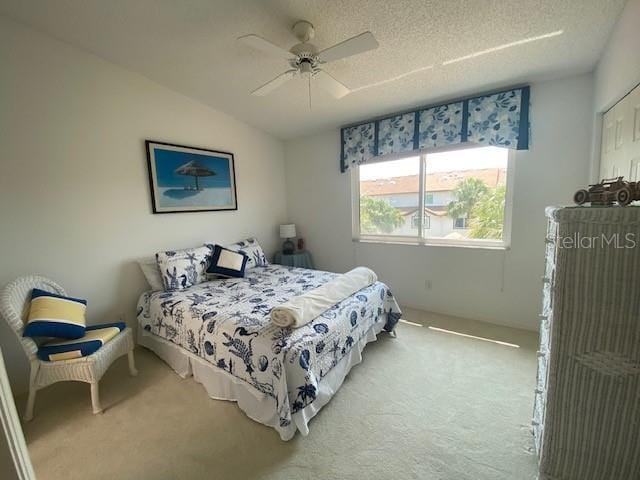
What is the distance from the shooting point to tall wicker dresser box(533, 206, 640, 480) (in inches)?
40.6

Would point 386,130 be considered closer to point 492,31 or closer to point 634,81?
point 492,31

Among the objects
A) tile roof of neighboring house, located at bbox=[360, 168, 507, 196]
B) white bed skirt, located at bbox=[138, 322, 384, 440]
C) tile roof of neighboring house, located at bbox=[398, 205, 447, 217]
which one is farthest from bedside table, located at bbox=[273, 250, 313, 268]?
white bed skirt, located at bbox=[138, 322, 384, 440]

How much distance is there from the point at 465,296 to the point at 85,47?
443 centimetres

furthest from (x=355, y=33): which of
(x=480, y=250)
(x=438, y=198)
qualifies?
(x=480, y=250)

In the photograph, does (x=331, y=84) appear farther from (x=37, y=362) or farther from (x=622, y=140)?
(x=37, y=362)

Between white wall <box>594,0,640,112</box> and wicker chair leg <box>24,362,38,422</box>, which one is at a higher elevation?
white wall <box>594,0,640,112</box>

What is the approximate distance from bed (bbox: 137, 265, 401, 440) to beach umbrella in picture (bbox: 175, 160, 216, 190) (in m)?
1.29

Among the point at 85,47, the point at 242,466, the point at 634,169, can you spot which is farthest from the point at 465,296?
the point at 85,47

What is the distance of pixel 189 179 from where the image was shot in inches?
122

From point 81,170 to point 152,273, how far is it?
3.59 feet

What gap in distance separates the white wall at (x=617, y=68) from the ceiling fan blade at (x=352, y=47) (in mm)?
1477

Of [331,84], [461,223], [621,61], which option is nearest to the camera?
[621,61]

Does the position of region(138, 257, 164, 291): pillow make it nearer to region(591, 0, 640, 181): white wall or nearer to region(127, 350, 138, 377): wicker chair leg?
region(127, 350, 138, 377): wicker chair leg

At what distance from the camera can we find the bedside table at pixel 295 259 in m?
3.95
